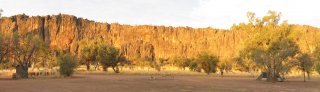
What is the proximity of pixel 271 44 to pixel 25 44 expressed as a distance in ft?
115

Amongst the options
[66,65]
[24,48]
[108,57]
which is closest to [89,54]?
[108,57]

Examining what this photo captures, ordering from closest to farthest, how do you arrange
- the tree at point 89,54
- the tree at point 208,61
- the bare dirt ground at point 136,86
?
the bare dirt ground at point 136,86, the tree at point 208,61, the tree at point 89,54

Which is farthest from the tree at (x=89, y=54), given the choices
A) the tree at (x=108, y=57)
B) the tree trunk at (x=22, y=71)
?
the tree trunk at (x=22, y=71)

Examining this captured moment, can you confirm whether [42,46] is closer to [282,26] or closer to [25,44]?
[25,44]

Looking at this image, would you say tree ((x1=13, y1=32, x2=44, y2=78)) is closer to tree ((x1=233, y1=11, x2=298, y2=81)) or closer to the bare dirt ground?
the bare dirt ground

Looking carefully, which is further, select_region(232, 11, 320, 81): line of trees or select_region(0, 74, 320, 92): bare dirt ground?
select_region(232, 11, 320, 81): line of trees

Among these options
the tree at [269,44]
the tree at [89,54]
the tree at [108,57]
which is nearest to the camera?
the tree at [269,44]

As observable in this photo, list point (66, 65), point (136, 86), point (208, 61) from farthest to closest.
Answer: point (208, 61) < point (66, 65) < point (136, 86)

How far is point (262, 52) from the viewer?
56812mm

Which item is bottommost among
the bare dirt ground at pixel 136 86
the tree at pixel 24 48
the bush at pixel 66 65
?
the bare dirt ground at pixel 136 86

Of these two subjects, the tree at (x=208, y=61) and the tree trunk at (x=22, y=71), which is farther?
the tree at (x=208, y=61)

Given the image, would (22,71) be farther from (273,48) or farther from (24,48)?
(273,48)

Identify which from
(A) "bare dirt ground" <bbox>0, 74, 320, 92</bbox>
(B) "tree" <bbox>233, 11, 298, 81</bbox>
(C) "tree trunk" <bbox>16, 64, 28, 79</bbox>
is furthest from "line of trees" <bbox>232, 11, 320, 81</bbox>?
(C) "tree trunk" <bbox>16, 64, 28, 79</bbox>

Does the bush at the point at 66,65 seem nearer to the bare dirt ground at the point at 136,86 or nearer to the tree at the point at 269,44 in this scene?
the bare dirt ground at the point at 136,86
